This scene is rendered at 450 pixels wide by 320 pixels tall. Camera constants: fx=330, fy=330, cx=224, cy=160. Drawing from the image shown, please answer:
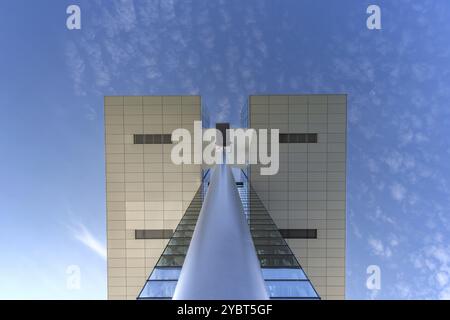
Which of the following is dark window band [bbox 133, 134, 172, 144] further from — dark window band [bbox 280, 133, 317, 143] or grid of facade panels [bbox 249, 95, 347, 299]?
dark window band [bbox 280, 133, 317, 143]

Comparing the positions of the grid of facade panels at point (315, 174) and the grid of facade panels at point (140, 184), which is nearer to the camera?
the grid of facade panels at point (315, 174)

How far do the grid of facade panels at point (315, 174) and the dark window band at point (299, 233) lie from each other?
25 cm

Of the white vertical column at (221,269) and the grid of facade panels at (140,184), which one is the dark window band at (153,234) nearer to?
the grid of facade panels at (140,184)

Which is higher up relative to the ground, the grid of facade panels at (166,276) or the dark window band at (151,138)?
the dark window band at (151,138)

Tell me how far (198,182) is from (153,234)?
5532mm

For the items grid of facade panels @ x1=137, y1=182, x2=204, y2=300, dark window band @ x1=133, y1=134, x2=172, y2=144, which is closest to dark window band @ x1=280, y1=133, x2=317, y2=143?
dark window band @ x1=133, y1=134, x2=172, y2=144

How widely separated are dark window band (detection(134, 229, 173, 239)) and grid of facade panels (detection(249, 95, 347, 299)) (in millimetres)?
8780

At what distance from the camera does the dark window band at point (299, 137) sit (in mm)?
26297

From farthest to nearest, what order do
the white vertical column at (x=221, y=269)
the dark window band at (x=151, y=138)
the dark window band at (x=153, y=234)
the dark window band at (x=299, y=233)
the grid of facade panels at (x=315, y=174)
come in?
the dark window band at (x=153, y=234), the dark window band at (x=151, y=138), the dark window band at (x=299, y=233), the grid of facade panels at (x=315, y=174), the white vertical column at (x=221, y=269)

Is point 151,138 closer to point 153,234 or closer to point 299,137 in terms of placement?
point 153,234

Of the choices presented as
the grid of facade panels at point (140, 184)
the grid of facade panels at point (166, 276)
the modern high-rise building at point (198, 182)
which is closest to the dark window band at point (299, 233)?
the modern high-rise building at point (198, 182)

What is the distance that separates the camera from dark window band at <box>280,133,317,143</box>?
86.3 feet
